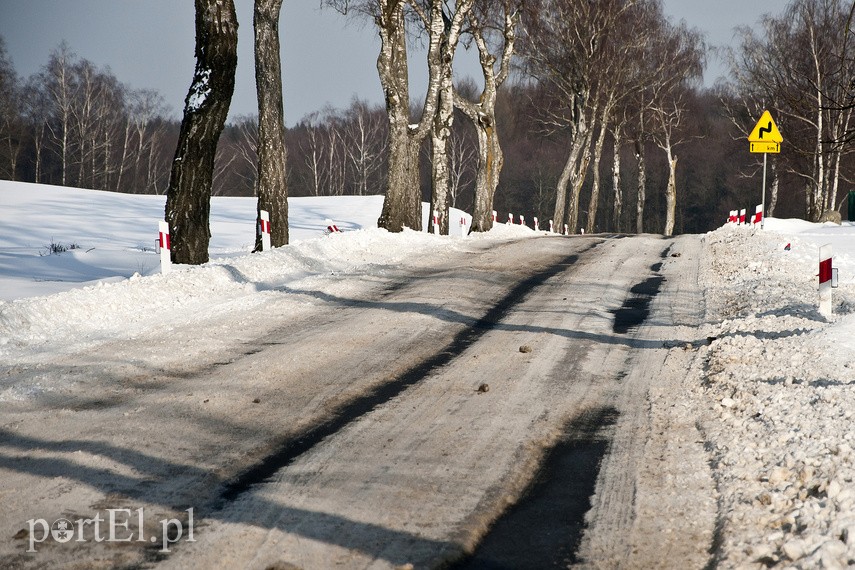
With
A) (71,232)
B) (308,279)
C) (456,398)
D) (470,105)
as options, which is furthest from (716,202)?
(456,398)

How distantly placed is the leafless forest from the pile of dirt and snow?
2.58m

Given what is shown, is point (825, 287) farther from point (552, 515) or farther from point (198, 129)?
point (198, 129)

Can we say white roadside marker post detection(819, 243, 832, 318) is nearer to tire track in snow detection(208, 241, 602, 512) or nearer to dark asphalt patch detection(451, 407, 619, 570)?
tire track in snow detection(208, 241, 602, 512)

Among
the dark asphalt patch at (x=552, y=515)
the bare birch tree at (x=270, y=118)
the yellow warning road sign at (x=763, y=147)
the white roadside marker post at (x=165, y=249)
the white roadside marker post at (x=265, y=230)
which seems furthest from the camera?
the yellow warning road sign at (x=763, y=147)

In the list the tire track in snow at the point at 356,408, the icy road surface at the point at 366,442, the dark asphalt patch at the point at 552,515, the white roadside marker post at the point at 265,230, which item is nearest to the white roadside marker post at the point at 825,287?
the icy road surface at the point at 366,442

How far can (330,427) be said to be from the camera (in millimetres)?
5367

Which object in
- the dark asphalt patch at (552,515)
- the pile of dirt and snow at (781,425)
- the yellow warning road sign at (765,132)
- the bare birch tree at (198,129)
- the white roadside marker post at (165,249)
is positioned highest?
the yellow warning road sign at (765,132)

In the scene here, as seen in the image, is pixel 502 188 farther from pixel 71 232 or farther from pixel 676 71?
pixel 71 232

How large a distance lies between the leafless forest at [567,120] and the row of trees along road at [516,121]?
0.40ft

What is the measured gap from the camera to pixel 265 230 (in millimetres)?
14586

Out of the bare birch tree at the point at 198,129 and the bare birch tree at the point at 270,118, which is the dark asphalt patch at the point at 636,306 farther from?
the bare birch tree at the point at 270,118

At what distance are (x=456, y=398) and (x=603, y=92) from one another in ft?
113

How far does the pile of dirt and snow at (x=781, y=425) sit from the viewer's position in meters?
3.63

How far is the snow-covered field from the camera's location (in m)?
3.88
